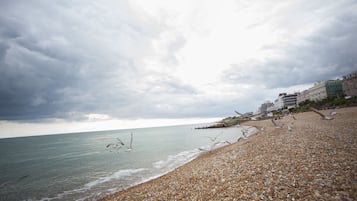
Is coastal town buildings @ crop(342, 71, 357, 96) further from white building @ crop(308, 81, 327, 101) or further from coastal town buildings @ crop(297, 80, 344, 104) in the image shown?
white building @ crop(308, 81, 327, 101)

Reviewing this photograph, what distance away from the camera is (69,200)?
39.3 ft

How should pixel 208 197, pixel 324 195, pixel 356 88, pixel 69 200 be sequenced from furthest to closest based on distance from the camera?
1. pixel 356 88
2. pixel 69 200
3. pixel 208 197
4. pixel 324 195

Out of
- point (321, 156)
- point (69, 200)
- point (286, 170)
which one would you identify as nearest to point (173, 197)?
point (286, 170)

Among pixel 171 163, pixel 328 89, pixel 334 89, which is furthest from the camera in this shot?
pixel 328 89

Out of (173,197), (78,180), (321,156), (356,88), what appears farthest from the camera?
(356,88)

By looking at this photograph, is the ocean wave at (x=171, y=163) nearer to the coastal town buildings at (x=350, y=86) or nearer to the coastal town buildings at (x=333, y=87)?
the coastal town buildings at (x=350, y=86)

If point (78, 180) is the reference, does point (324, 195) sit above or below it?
above

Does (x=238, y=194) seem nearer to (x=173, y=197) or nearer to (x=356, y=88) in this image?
(x=173, y=197)

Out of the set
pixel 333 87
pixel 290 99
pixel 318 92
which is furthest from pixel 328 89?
pixel 290 99

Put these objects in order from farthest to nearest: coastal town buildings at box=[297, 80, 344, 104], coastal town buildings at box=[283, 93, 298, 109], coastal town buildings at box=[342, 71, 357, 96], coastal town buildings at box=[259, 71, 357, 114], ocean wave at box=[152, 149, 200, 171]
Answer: coastal town buildings at box=[283, 93, 298, 109] → coastal town buildings at box=[297, 80, 344, 104] → coastal town buildings at box=[259, 71, 357, 114] → coastal town buildings at box=[342, 71, 357, 96] → ocean wave at box=[152, 149, 200, 171]

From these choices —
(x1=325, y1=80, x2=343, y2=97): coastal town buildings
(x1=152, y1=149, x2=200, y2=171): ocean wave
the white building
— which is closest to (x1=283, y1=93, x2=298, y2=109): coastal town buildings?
the white building

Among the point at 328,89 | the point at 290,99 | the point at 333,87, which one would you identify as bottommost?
the point at 290,99

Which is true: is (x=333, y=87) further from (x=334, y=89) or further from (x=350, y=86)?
(x=350, y=86)

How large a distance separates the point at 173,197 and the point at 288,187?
4.85m
